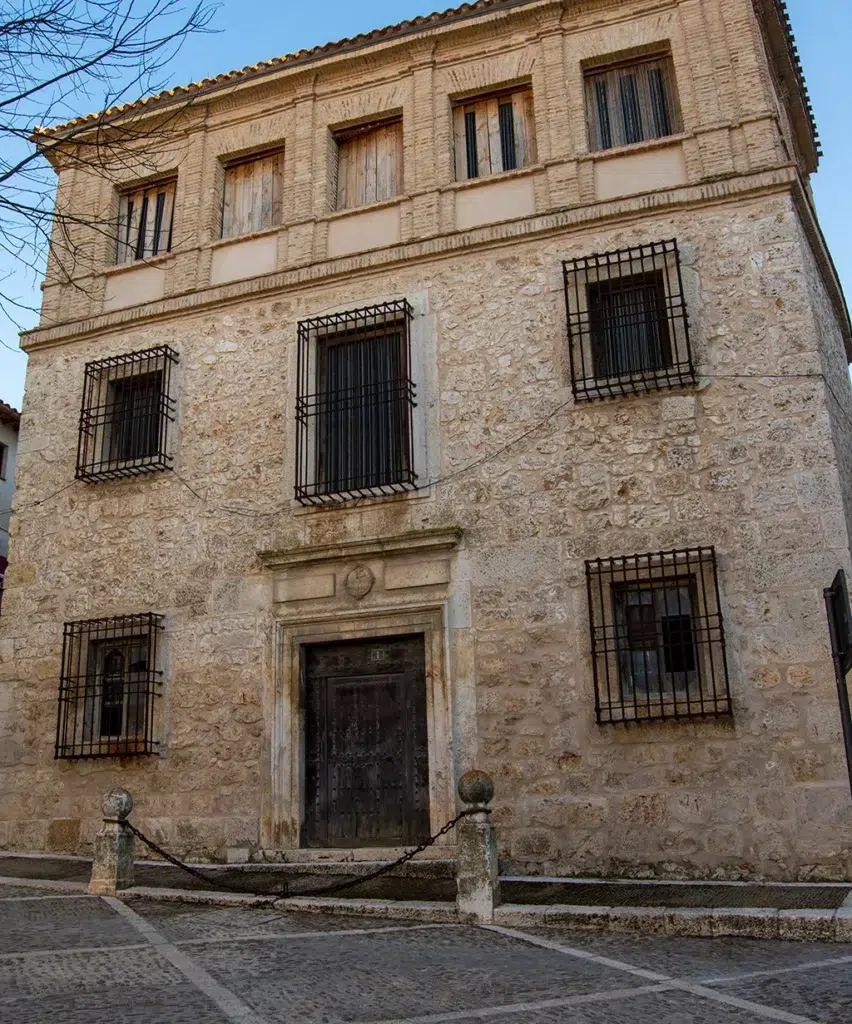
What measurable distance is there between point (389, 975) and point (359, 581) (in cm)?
476

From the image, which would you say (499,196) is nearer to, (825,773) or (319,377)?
(319,377)

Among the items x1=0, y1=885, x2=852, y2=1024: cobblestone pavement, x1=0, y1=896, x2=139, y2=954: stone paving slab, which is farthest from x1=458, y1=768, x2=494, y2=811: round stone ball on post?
x1=0, y1=896, x2=139, y2=954: stone paving slab

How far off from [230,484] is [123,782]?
10.3 ft

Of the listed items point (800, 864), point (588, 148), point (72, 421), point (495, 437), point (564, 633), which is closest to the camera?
point (800, 864)

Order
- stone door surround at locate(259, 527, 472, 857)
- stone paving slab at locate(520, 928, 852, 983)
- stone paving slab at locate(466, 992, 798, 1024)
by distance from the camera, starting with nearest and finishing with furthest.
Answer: stone paving slab at locate(466, 992, 798, 1024) → stone paving slab at locate(520, 928, 852, 983) → stone door surround at locate(259, 527, 472, 857)

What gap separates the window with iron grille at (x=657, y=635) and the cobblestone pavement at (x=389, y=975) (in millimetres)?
2413

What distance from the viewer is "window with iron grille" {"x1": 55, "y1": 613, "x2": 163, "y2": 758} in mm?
9797

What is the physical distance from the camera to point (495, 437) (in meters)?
9.30

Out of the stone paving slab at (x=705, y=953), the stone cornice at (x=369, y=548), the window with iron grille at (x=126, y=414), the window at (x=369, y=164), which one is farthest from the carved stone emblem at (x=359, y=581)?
the window at (x=369, y=164)

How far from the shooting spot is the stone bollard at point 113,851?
7.64 m

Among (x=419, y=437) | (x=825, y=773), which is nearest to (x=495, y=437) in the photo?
(x=419, y=437)

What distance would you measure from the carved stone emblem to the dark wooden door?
48 cm

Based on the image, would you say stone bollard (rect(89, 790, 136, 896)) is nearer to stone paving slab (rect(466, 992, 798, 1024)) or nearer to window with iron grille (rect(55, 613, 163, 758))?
window with iron grille (rect(55, 613, 163, 758))

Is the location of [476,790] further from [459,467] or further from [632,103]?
[632,103]
